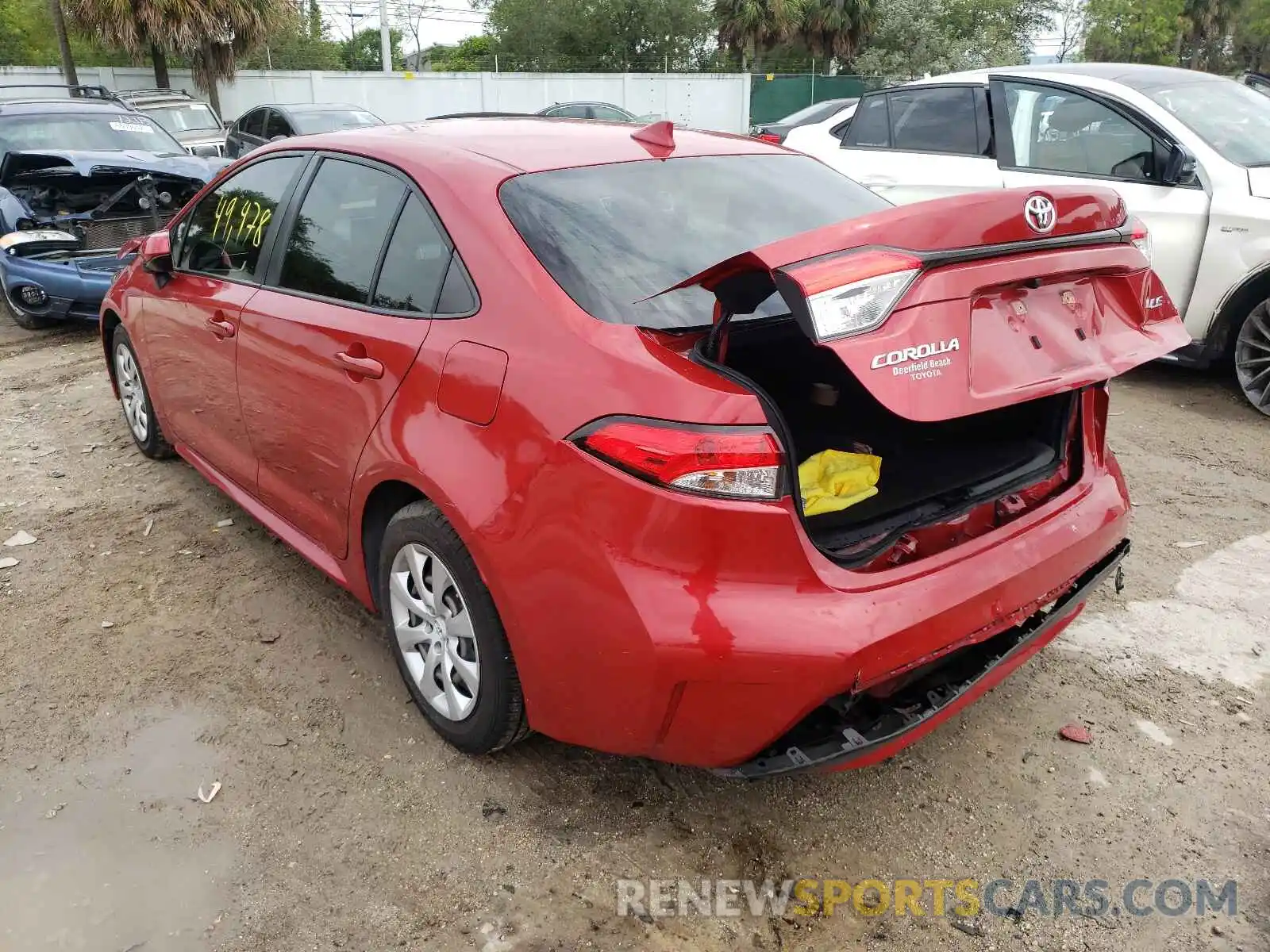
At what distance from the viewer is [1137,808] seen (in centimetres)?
251

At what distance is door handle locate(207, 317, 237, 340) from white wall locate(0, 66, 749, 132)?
26.3 m

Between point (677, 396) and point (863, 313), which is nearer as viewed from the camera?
point (863, 313)

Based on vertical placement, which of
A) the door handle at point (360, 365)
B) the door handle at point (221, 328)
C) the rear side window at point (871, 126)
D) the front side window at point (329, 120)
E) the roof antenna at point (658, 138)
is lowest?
the door handle at point (221, 328)

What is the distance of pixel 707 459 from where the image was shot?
1.95 meters

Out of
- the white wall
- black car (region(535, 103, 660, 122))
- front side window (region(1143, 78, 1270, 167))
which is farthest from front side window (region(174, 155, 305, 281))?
the white wall

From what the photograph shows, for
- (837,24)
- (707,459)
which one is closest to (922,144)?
(707,459)

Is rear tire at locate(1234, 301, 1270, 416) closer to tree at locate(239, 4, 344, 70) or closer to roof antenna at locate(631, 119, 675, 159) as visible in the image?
roof antenna at locate(631, 119, 675, 159)

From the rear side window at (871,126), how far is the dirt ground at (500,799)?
4.28 meters

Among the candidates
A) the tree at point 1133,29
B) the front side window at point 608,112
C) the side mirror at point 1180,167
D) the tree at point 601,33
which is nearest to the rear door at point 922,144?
the side mirror at point 1180,167

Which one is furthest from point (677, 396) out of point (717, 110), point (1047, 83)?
point (717, 110)

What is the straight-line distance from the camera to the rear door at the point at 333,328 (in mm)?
2625

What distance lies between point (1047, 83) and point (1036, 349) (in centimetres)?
463

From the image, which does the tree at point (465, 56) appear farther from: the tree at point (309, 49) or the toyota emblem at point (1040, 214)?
the toyota emblem at point (1040, 214)

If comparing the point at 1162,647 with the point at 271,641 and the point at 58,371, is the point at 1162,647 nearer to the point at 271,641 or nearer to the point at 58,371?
the point at 271,641
